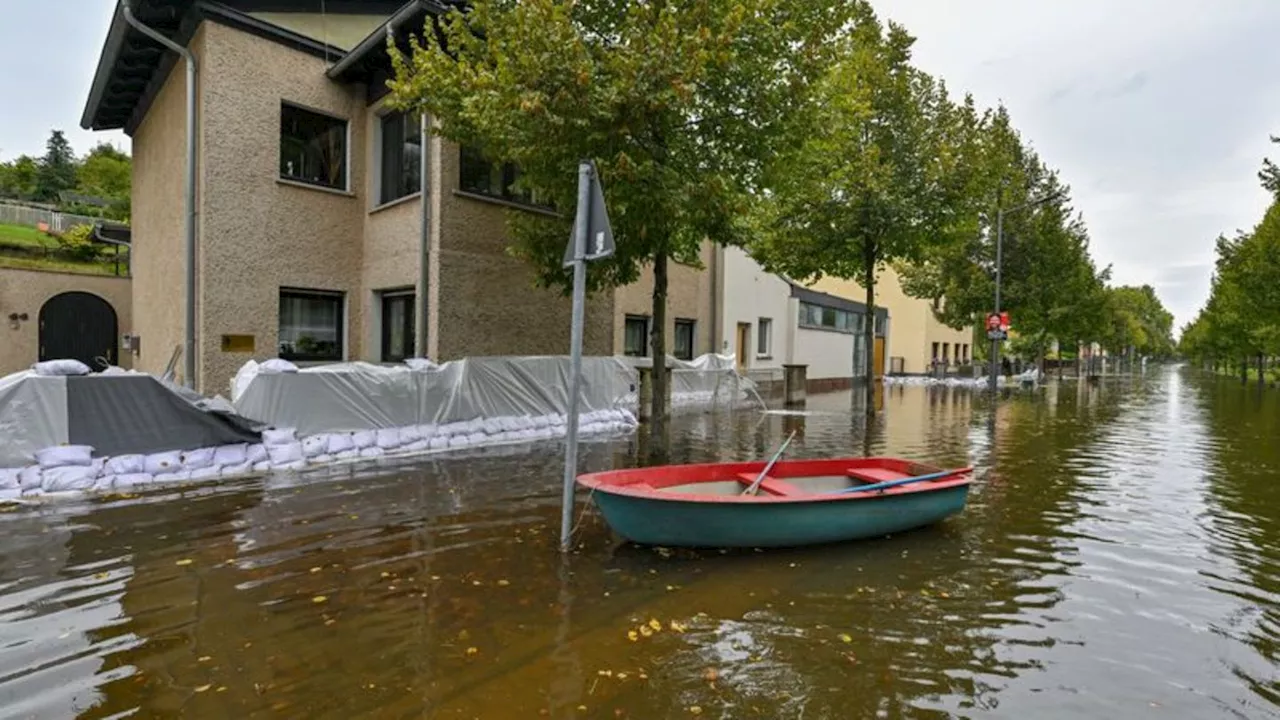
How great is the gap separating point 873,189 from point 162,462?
1486cm

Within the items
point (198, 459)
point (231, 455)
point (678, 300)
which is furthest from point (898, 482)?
point (678, 300)

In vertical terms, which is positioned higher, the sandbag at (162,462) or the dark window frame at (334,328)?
the dark window frame at (334,328)

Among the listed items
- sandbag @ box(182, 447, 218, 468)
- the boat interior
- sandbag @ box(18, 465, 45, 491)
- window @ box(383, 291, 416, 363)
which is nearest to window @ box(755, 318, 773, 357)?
window @ box(383, 291, 416, 363)

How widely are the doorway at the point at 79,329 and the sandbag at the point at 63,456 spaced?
10.5m

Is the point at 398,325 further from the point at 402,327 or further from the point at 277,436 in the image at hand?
the point at 277,436

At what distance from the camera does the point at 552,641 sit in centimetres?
417

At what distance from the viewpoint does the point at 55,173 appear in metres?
48.2

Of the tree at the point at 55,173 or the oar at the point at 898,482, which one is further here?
the tree at the point at 55,173

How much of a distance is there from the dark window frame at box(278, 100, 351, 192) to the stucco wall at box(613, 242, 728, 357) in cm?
642

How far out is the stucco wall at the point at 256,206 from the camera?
11383mm

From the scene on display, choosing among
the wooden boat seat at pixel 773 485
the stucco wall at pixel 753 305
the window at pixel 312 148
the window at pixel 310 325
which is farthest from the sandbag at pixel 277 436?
the stucco wall at pixel 753 305

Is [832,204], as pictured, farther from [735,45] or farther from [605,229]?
[605,229]

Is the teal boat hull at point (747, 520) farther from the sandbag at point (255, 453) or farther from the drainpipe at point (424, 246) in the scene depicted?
the drainpipe at point (424, 246)

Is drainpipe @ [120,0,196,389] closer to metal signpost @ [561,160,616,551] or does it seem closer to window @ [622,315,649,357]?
metal signpost @ [561,160,616,551]
